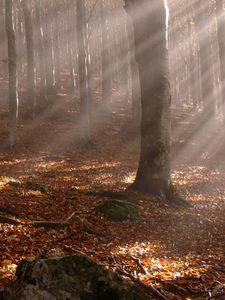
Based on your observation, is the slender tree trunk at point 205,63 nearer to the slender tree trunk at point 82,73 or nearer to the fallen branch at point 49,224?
the slender tree trunk at point 82,73

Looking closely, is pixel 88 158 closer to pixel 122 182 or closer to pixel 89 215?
pixel 122 182

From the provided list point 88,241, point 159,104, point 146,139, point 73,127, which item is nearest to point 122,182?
point 146,139

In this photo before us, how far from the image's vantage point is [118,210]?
8.86 m

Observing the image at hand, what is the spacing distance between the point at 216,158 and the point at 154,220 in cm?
1175

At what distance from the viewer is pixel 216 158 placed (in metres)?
20.0

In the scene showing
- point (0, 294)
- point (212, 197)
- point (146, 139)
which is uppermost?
point (146, 139)

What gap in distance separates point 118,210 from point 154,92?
3520 mm

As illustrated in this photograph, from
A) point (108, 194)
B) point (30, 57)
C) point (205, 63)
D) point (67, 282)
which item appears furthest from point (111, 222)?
point (205, 63)

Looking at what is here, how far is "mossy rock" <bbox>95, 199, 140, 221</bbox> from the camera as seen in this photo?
870 centimetres

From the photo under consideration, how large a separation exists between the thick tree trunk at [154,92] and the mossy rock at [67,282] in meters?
6.58

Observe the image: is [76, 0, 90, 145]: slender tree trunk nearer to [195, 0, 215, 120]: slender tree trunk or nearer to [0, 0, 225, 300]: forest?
[0, 0, 225, 300]: forest

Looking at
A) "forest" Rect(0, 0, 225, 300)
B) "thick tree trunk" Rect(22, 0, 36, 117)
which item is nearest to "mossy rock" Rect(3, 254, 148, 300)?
"forest" Rect(0, 0, 225, 300)

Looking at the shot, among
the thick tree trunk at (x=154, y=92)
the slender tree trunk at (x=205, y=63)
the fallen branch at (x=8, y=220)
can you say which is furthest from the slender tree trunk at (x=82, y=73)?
the fallen branch at (x=8, y=220)

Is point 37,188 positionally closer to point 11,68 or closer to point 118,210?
point 118,210
